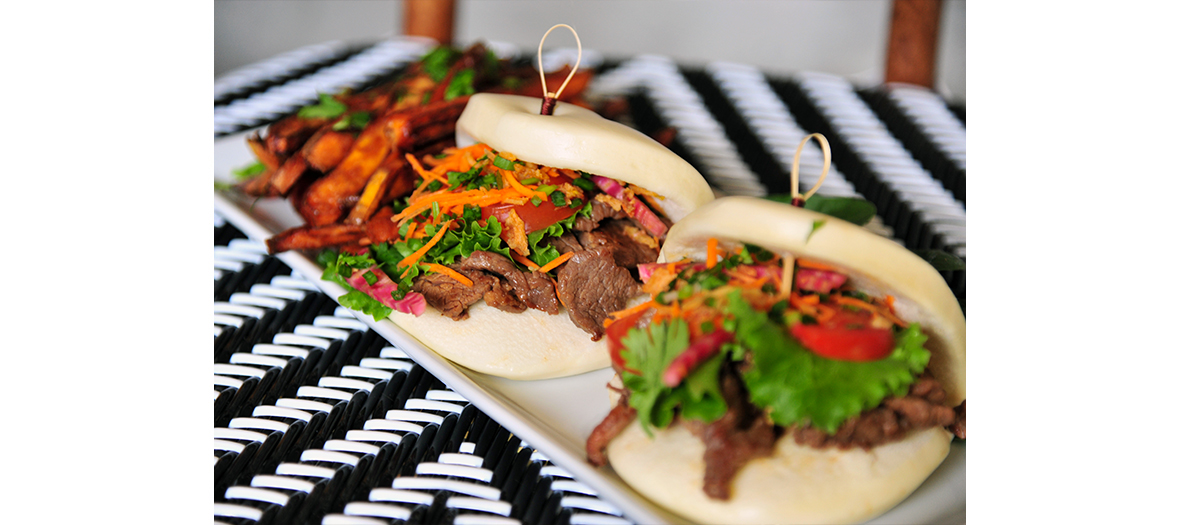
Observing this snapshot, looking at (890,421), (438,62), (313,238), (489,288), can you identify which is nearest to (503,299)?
(489,288)

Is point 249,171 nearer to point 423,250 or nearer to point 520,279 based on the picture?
point 423,250

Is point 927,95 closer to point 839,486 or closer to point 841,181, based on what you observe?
point 841,181

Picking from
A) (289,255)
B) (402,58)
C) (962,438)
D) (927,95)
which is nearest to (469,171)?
(289,255)

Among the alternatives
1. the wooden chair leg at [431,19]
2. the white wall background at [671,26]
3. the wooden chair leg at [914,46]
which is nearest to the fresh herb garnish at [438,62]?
the wooden chair leg at [431,19]

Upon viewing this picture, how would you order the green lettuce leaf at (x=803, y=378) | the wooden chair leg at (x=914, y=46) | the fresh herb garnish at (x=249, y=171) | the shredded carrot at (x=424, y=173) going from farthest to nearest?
the wooden chair leg at (x=914, y=46)
the fresh herb garnish at (x=249, y=171)
the shredded carrot at (x=424, y=173)
the green lettuce leaf at (x=803, y=378)

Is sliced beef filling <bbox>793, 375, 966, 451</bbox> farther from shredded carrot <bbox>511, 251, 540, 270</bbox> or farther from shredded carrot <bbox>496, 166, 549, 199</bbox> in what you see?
shredded carrot <bbox>496, 166, 549, 199</bbox>

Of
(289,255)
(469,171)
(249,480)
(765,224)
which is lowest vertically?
(249,480)

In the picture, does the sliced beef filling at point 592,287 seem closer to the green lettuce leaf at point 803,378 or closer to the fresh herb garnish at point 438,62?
the green lettuce leaf at point 803,378
